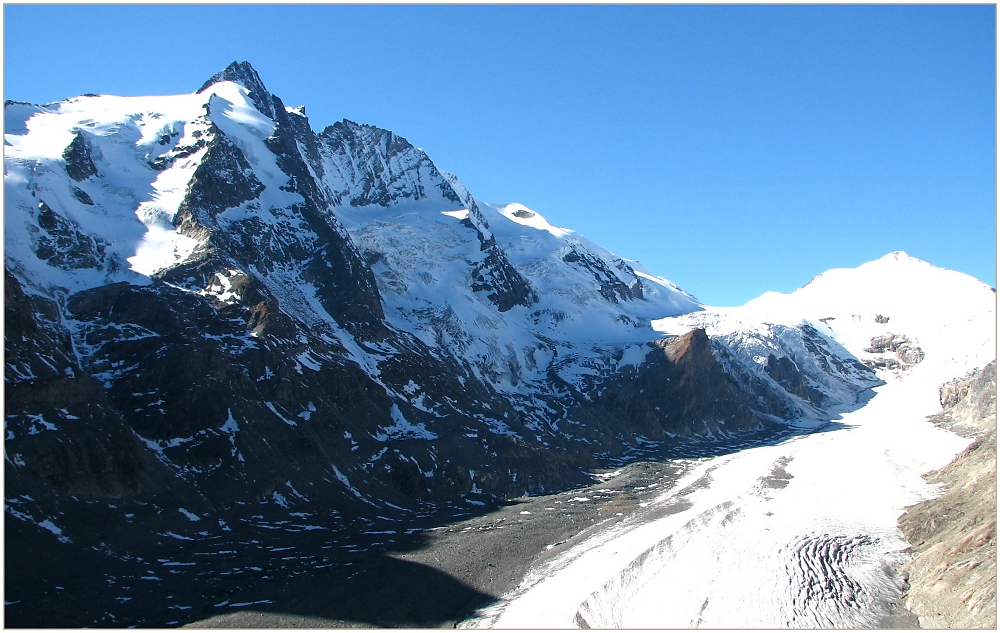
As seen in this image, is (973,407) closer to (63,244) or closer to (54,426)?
(54,426)

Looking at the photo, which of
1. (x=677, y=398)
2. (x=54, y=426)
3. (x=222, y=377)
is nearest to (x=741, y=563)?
(x=222, y=377)

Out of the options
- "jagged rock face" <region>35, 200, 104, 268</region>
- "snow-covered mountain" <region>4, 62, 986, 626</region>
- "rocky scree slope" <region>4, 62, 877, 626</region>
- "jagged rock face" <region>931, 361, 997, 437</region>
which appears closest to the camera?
"rocky scree slope" <region>4, 62, 877, 626</region>

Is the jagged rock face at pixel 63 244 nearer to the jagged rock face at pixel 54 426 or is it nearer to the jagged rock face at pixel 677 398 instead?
the jagged rock face at pixel 54 426

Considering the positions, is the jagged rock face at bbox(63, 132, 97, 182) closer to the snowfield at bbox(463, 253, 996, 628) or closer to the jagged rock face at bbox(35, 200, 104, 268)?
the jagged rock face at bbox(35, 200, 104, 268)

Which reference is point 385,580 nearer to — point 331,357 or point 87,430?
point 87,430

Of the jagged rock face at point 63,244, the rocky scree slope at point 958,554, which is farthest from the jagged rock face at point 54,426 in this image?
the rocky scree slope at point 958,554

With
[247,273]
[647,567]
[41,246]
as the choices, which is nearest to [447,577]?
[647,567]

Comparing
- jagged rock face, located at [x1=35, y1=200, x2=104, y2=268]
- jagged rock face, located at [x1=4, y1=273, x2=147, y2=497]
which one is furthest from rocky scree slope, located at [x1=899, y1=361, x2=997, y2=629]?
jagged rock face, located at [x1=35, y1=200, x2=104, y2=268]
